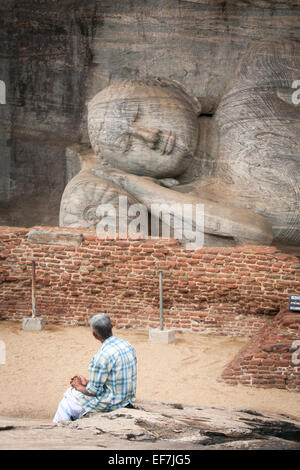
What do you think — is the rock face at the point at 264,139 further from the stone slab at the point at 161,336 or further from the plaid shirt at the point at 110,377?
the plaid shirt at the point at 110,377

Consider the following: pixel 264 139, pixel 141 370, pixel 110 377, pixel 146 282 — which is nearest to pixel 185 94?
pixel 264 139

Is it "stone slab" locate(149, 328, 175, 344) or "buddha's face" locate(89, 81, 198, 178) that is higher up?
"buddha's face" locate(89, 81, 198, 178)

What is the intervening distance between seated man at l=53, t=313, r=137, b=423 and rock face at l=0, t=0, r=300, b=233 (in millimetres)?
8065

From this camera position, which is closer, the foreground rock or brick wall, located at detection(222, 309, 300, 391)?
the foreground rock

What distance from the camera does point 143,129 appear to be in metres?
9.90

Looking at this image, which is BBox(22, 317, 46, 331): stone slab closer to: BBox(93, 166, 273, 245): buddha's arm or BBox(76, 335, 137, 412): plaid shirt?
BBox(93, 166, 273, 245): buddha's arm

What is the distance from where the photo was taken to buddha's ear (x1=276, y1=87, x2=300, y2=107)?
33.3 feet

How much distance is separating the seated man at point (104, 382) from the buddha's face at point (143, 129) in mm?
6538

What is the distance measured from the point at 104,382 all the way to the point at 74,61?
31.6 feet

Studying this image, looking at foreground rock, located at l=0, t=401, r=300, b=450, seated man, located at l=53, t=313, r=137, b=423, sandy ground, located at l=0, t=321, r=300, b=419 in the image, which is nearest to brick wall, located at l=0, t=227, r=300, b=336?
sandy ground, located at l=0, t=321, r=300, b=419

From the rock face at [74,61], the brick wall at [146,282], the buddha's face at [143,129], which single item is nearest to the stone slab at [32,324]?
the brick wall at [146,282]

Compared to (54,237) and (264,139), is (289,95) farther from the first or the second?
(54,237)

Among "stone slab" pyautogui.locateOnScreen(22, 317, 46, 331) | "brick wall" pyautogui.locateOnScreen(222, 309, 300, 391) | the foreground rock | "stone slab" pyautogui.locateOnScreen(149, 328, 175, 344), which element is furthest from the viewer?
"stone slab" pyautogui.locateOnScreen(22, 317, 46, 331)
